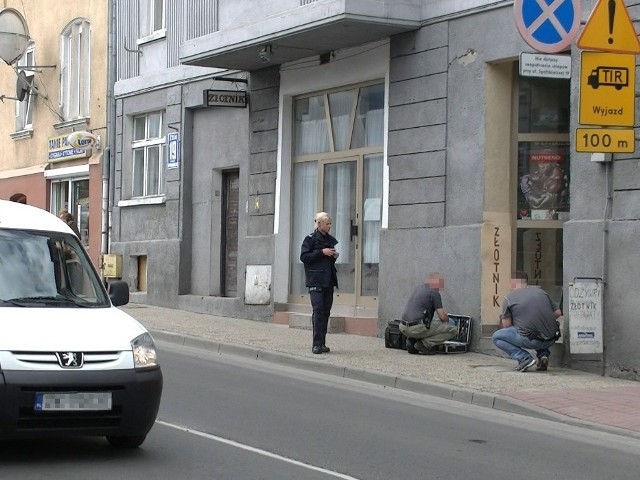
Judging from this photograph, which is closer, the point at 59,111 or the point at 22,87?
the point at 59,111

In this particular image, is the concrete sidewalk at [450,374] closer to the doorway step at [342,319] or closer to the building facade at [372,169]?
the doorway step at [342,319]

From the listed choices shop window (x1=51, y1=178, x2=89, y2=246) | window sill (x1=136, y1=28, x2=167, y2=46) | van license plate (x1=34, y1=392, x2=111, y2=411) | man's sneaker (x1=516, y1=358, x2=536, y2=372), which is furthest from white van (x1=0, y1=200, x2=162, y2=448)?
shop window (x1=51, y1=178, x2=89, y2=246)

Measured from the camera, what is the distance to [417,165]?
17.9 metres

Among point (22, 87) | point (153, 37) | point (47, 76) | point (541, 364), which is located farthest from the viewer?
point (47, 76)

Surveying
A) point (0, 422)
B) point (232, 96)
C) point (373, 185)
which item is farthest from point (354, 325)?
point (0, 422)

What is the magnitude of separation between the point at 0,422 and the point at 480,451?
13.0 feet

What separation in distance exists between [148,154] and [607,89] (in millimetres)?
12999

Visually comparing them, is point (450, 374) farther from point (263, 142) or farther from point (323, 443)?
point (263, 142)

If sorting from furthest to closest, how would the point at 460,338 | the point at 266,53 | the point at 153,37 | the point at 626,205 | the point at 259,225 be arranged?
1. the point at 153,37
2. the point at 259,225
3. the point at 266,53
4. the point at 460,338
5. the point at 626,205

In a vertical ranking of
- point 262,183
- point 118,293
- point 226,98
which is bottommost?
point 118,293

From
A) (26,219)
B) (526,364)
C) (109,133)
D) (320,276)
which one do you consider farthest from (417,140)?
(109,133)

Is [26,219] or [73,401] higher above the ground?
[26,219]

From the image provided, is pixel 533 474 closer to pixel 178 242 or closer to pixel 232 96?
pixel 232 96

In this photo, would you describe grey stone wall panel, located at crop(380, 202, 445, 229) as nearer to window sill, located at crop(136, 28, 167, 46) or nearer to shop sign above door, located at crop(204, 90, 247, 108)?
shop sign above door, located at crop(204, 90, 247, 108)
